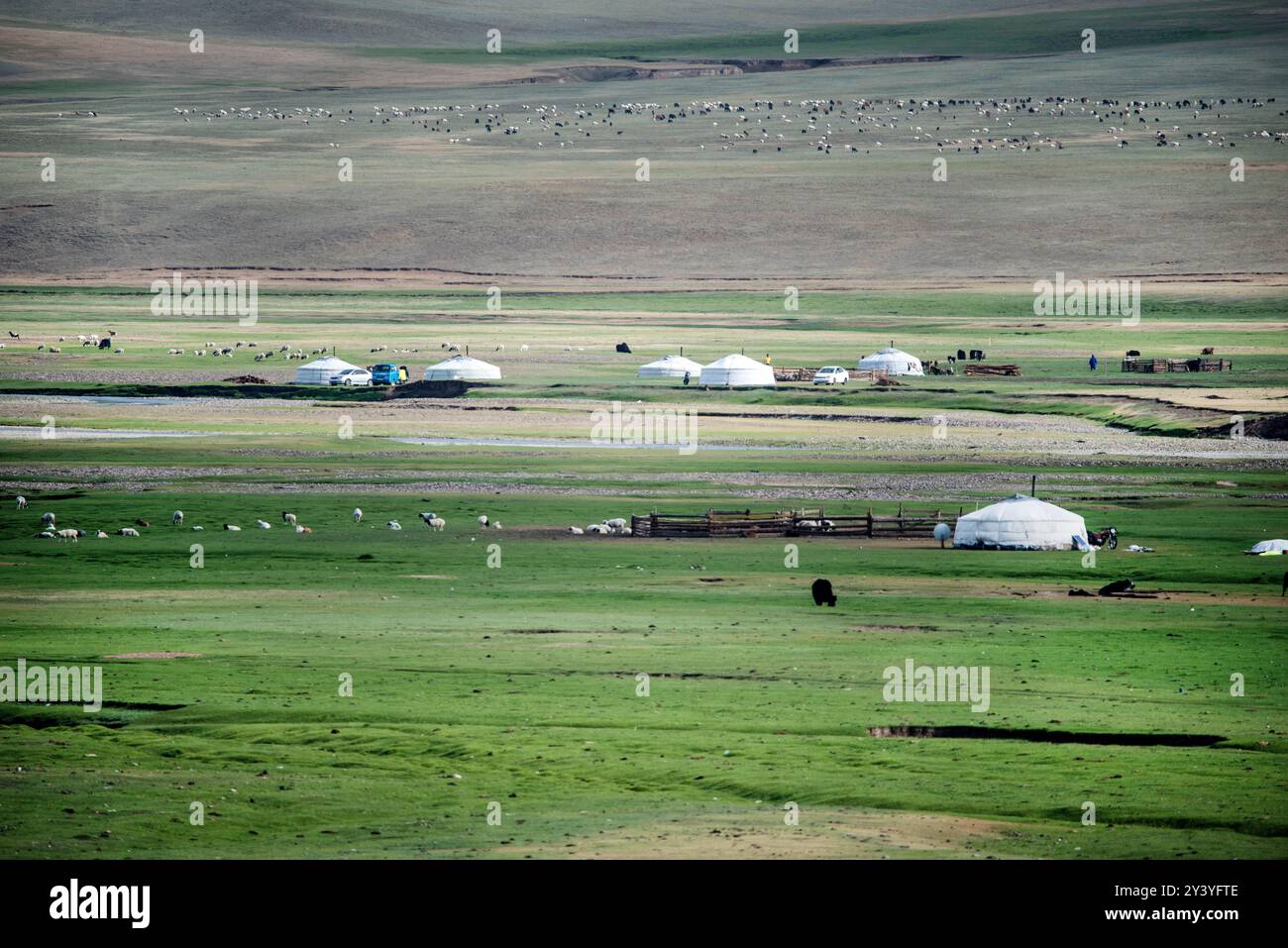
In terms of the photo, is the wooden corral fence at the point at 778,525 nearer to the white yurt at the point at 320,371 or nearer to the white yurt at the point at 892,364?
the white yurt at the point at 892,364

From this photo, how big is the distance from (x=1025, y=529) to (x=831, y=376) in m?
43.9

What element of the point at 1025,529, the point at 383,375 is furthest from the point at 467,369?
the point at 1025,529

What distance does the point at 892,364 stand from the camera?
9500cm

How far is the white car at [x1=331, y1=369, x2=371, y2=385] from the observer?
94.0 meters

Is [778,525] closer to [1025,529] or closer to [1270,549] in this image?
[1025,529]

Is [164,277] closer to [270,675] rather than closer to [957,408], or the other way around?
[957,408]

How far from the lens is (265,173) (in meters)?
176

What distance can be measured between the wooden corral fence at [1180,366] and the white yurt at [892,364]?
35.1 feet

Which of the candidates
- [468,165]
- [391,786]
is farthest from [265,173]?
[391,786]

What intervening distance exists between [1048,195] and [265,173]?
7294 cm

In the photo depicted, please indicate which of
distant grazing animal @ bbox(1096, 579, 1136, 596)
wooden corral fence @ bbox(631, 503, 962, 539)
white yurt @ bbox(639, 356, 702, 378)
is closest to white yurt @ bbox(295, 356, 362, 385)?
white yurt @ bbox(639, 356, 702, 378)

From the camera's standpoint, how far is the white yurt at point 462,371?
3701 inches

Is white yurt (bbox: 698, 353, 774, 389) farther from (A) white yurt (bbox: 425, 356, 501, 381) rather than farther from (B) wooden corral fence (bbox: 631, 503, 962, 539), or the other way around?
(B) wooden corral fence (bbox: 631, 503, 962, 539)

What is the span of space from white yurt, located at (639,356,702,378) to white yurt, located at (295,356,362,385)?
50.3ft
